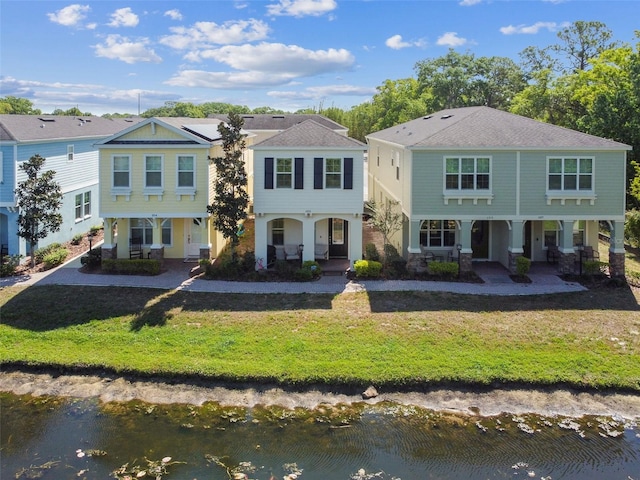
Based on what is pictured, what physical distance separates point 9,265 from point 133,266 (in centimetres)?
494

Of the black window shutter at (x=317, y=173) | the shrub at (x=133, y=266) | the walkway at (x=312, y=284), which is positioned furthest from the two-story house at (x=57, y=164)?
the black window shutter at (x=317, y=173)

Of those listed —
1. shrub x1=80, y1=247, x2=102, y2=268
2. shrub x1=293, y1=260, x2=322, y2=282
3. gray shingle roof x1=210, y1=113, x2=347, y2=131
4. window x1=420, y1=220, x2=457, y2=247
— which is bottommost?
shrub x1=293, y1=260, x2=322, y2=282

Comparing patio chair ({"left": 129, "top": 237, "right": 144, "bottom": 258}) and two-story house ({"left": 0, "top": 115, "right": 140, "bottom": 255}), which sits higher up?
two-story house ({"left": 0, "top": 115, "right": 140, "bottom": 255})

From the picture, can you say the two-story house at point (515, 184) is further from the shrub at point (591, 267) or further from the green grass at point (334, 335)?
the green grass at point (334, 335)

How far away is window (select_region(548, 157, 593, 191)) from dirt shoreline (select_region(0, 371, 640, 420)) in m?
10.3

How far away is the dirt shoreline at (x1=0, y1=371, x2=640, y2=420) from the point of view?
1396cm

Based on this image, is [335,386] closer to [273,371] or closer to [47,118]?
[273,371]

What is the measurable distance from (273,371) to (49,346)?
275 inches

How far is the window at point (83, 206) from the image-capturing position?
29891 millimetres

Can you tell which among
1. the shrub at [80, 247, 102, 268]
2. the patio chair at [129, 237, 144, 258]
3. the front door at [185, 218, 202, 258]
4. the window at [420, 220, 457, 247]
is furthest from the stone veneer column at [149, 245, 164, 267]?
the window at [420, 220, 457, 247]

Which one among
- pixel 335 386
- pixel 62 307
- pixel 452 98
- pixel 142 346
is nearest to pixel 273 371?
pixel 335 386

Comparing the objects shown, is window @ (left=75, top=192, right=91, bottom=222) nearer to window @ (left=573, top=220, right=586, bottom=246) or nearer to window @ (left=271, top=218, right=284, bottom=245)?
window @ (left=271, top=218, right=284, bottom=245)

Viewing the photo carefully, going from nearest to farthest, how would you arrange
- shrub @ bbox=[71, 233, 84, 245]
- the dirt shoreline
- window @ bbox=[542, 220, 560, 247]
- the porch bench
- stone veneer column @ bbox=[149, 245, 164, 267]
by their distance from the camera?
the dirt shoreline, stone veneer column @ bbox=[149, 245, 164, 267], the porch bench, window @ bbox=[542, 220, 560, 247], shrub @ bbox=[71, 233, 84, 245]

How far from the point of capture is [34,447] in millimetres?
12438
